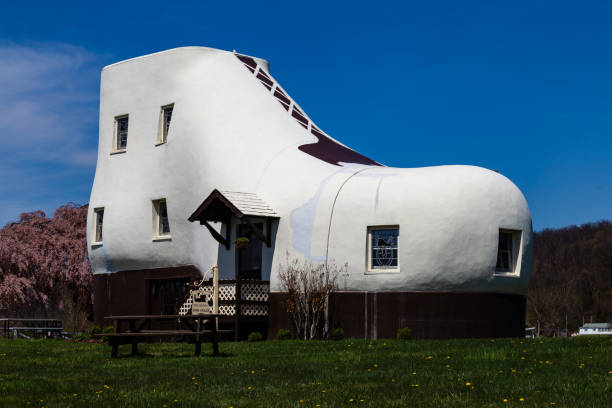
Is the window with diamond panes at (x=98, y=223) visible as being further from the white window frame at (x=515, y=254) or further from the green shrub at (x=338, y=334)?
the white window frame at (x=515, y=254)

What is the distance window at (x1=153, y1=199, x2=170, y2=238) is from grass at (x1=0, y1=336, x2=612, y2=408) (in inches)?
417

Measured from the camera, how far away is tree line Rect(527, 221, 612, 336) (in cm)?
7294

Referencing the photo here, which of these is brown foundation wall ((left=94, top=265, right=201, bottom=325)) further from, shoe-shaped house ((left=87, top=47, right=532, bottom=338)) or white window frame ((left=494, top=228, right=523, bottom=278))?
white window frame ((left=494, top=228, right=523, bottom=278))

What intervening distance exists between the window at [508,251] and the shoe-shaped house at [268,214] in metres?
0.03

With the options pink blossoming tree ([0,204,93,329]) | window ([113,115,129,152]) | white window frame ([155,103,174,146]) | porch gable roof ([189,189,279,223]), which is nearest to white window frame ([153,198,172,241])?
white window frame ([155,103,174,146])

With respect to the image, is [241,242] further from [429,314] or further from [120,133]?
[120,133]

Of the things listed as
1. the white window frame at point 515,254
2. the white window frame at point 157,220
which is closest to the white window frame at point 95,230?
the white window frame at point 157,220

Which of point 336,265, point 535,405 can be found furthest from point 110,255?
point 535,405

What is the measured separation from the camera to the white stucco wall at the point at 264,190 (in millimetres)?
21328

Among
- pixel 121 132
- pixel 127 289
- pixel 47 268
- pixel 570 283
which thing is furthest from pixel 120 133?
pixel 570 283

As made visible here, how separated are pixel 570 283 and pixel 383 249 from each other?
2374 inches

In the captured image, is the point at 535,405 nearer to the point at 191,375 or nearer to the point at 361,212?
the point at 191,375

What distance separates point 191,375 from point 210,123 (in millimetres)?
15378

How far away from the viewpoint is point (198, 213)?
23750 mm
